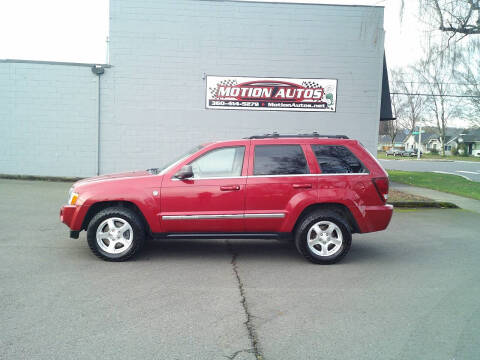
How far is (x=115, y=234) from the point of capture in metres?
5.61

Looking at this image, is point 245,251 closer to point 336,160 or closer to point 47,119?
point 336,160

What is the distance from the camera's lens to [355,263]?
5.85 m

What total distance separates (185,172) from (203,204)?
53 cm

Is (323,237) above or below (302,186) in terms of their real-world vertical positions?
below

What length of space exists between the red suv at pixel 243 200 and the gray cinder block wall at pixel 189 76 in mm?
8481

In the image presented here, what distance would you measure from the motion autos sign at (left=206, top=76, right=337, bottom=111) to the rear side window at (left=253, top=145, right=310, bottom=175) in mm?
8480

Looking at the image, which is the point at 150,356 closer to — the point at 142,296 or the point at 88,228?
the point at 142,296

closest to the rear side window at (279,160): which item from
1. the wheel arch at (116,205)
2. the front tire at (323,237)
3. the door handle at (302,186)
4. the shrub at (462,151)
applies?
the door handle at (302,186)

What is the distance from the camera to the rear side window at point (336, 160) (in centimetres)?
579

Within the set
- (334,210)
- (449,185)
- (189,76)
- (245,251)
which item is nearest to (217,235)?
(245,251)

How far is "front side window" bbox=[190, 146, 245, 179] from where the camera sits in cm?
572

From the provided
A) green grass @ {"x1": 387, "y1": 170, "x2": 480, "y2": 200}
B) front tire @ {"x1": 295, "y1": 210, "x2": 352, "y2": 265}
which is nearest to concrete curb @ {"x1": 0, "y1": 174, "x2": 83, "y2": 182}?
front tire @ {"x1": 295, "y1": 210, "x2": 352, "y2": 265}

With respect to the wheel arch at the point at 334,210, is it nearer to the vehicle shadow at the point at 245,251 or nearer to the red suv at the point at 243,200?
the red suv at the point at 243,200

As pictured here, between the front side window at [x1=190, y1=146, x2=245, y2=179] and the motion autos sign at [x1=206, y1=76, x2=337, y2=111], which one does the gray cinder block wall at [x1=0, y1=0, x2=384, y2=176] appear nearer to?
the motion autos sign at [x1=206, y1=76, x2=337, y2=111]
